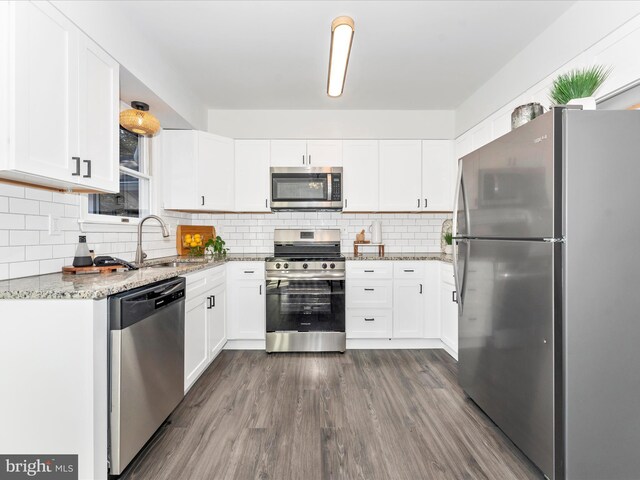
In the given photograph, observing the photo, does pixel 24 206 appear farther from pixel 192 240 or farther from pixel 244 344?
pixel 244 344

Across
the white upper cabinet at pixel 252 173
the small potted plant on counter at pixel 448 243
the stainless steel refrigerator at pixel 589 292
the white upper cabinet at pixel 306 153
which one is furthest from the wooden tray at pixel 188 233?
the stainless steel refrigerator at pixel 589 292

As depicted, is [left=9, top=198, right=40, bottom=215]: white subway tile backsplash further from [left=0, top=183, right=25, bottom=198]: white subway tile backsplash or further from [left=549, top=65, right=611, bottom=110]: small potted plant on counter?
[left=549, top=65, right=611, bottom=110]: small potted plant on counter

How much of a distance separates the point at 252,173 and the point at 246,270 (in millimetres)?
1112

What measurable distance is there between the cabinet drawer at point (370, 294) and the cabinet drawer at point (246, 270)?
3.09 ft

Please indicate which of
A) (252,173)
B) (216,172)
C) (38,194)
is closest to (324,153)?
(252,173)

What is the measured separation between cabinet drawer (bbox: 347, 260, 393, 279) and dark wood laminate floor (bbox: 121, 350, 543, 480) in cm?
92

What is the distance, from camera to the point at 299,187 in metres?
3.58

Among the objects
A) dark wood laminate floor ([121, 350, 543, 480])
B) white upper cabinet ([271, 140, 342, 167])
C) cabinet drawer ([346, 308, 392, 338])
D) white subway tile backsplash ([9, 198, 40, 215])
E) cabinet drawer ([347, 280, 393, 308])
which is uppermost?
white upper cabinet ([271, 140, 342, 167])

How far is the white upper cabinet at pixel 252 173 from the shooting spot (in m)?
3.69

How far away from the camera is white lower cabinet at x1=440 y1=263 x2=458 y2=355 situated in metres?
3.07

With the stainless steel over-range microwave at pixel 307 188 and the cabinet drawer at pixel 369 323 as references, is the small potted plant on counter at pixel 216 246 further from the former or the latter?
the cabinet drawer at pixel 369 323

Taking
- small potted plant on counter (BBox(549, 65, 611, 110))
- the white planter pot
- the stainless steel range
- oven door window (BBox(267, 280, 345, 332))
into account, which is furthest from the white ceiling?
oven door window (BBox(267, 280, 345, 332))

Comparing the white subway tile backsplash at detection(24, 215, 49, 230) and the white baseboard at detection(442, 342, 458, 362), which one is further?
the white baseboard at detection(442, 342, 458, 362)

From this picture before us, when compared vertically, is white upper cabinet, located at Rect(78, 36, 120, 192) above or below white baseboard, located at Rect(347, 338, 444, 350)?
above
